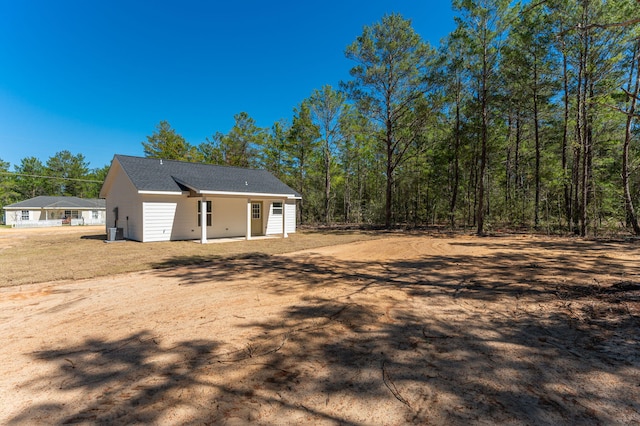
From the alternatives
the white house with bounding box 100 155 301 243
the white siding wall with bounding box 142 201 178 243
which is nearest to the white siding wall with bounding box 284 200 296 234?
the white house with bounding box 100 155 301 243

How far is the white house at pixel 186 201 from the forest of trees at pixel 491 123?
28.9 ft

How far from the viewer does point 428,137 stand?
811 inches

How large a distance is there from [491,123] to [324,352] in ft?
75.8

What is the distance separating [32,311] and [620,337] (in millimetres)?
7600

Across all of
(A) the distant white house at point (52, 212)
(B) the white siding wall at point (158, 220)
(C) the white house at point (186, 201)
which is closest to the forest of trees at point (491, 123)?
(C) the white house at point (186, 201)

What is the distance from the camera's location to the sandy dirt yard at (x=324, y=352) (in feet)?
6.68

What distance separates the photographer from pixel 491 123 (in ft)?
67.6

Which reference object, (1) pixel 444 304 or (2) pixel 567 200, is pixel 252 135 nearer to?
(2) pixel 567 200

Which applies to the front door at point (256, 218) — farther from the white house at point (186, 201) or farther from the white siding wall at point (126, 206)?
the white siding wall at point (126, 206)

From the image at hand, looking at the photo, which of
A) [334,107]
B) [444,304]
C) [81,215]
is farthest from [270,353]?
[81,215]

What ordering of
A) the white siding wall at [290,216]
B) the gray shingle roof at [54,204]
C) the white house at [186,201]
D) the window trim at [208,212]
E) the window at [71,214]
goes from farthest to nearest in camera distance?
the window at [71,214], the gray shingle roof at [54,204], the white siding wall at [290,216], the window trim at [208,212], the white house at [186,201]

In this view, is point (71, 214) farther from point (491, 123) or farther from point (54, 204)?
point (491, 123)

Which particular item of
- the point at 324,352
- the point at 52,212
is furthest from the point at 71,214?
the point at 324,352

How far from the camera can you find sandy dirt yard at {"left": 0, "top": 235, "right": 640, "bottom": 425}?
2.04 m
